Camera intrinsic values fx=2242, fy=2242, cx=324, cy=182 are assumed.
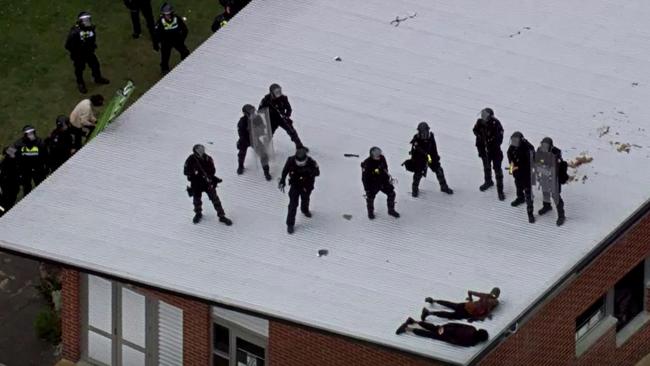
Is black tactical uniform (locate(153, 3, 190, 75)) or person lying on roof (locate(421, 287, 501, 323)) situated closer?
person lying on roof (locate(421, 287, 501, 323))

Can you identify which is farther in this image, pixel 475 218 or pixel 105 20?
pixel 105 20

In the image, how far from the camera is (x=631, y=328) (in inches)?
1581

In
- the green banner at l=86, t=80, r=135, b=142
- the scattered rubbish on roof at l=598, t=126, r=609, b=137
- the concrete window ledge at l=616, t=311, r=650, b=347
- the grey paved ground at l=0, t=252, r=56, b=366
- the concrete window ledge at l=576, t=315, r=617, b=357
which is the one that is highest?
the scattered rubbish on roof at l=598, t=126, r=609, b=137

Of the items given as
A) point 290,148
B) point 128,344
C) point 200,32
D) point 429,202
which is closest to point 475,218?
point 429,202

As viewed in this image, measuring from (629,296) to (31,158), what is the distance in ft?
39.0

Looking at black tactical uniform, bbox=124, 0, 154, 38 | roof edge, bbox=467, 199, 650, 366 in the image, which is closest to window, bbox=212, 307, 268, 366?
roof edge, bbox=467, 199, 650, 366

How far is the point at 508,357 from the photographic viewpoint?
121 feet

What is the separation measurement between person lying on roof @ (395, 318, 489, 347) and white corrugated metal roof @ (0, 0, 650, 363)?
0.16 m

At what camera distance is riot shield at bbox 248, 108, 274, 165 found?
128 ft

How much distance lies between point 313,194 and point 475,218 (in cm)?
293

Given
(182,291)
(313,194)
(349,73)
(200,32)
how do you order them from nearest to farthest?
(182,291), (313,194), (349,73), (200,32)

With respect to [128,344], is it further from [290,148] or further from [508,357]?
[508,357]

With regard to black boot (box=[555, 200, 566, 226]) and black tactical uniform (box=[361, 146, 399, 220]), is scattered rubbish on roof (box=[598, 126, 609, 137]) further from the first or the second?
black tactical uniform (box=[361, 146, 399, 220])

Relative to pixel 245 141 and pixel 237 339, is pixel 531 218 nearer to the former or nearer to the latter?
pixel 245 141
